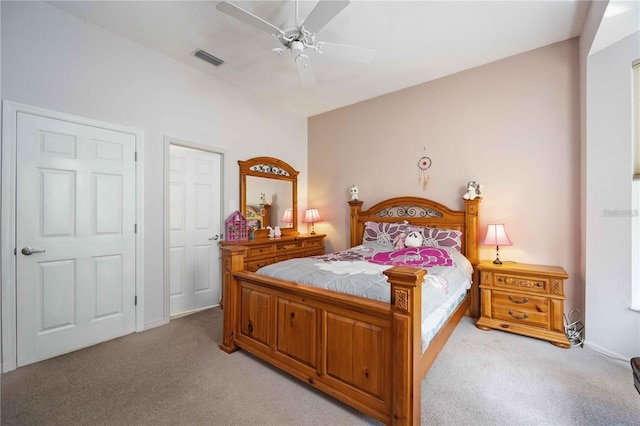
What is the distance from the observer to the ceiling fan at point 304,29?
181 centimetres

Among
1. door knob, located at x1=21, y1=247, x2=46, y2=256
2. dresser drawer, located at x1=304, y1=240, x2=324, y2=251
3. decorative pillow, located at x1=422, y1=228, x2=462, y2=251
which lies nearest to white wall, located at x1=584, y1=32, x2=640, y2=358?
decorative pillow, located at x1=422, y1=228, x2=462, y2=251

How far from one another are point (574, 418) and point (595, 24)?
9.82 feet

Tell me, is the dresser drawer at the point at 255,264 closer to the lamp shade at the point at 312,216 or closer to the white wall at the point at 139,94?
the white wall at the point at 139,94

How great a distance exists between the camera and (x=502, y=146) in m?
3.22

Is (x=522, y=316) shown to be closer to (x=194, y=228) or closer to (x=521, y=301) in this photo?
(x=521, y=301)

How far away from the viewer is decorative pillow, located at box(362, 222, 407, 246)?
3689 millimetres

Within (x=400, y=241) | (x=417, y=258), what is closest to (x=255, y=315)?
(x=417, y=258)

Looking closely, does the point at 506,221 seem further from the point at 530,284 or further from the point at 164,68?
the point at 164,68

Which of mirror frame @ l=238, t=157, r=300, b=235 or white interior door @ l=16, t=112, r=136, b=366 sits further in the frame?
mirror frame @ l=238, t=157, r=300, b=235

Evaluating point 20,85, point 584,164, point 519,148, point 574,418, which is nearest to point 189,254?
point 20,85

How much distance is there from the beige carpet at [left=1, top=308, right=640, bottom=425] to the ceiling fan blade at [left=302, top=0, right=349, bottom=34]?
2.66m

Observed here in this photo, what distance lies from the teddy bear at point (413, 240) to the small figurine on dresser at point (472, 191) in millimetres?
779

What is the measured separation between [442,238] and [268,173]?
110 inches

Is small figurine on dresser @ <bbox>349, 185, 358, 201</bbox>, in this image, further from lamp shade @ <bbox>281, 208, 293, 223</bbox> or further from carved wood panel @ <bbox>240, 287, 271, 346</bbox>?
carved wood panel @ <bbox>240, 287, 271, 346</bbox>
